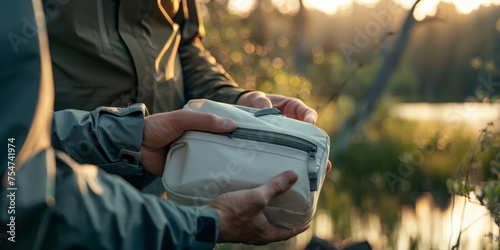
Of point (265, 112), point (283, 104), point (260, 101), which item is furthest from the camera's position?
point (283, 104)

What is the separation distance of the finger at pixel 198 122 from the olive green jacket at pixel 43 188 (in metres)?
0.38

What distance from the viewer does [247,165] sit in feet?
4.67

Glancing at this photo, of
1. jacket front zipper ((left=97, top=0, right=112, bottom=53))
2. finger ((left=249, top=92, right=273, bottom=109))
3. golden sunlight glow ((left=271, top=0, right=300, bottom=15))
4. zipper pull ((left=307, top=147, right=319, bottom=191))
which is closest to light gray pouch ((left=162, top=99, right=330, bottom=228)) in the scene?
zipper pull ((left=307, top=147, right=319, bottom=191))

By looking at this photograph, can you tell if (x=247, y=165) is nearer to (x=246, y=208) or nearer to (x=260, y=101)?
(x=246, y=208)

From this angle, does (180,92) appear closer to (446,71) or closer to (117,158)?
(117,158)

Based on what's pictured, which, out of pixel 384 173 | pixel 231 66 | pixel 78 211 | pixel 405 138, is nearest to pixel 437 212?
pixel 384 173

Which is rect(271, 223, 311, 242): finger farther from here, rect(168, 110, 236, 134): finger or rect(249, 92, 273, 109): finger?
rect(249, 92, 273, 109): finger

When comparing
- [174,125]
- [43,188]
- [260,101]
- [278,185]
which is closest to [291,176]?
[278,185]

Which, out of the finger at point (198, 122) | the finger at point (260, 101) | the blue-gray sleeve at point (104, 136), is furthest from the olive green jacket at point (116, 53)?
the finger at point (198, 122)

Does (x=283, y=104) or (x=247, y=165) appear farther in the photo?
(x=283, y=104)

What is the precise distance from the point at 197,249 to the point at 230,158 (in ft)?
1.13

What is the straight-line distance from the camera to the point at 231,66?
16.7 feet

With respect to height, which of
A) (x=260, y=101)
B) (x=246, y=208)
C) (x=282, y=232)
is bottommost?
(x=282, y=232)

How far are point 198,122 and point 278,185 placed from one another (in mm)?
331
